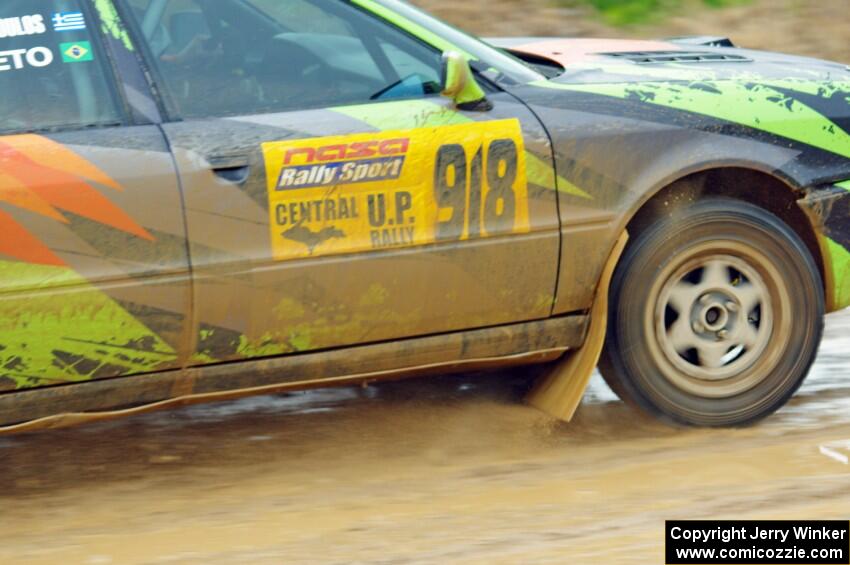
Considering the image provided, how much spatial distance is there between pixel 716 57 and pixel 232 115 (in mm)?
1865

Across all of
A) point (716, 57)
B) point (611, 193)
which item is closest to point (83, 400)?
point (611, 193)

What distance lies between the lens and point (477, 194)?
13.8ft

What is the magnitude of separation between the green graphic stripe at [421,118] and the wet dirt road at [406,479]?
92 centimetres

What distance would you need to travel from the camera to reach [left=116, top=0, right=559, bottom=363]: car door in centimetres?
402

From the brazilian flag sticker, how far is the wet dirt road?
4.39 ft

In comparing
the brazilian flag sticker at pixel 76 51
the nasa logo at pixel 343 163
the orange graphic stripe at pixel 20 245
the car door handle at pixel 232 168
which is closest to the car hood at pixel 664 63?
the nasa logo at pixel 343 163

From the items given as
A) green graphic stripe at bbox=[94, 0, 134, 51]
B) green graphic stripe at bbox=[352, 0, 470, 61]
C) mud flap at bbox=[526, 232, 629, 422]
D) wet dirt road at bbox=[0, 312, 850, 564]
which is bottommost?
wet dirt road at bbox=[0, 312, 850, 564]

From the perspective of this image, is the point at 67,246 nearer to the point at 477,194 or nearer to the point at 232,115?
the point at 232,115

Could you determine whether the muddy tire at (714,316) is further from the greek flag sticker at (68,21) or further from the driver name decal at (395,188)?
the greek flag sticker at (68,21)

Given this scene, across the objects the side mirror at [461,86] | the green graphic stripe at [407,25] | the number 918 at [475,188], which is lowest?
the number 918 at [475,188]

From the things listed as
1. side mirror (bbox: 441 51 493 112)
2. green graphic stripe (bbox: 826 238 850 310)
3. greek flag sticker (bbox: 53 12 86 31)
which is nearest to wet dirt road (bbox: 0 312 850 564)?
green graphic stripe (bbox: 826 238 850 310)

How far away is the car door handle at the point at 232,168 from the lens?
3.99m

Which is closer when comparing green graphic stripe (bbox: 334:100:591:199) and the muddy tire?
green graphic stripe (bbox: 334:100:591:199)

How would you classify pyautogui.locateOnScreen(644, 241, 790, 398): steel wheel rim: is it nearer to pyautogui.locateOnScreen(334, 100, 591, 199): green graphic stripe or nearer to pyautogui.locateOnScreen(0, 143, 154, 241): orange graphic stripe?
pyautogui.locateOnScreen(334, 100, 591, 199): green graphic stripe
